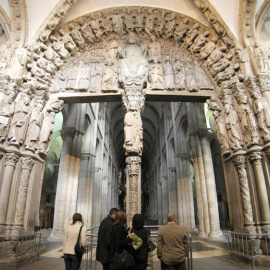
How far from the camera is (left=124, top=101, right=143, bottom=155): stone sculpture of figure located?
6.51m

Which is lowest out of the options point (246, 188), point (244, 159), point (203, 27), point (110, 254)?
point (110, 254)

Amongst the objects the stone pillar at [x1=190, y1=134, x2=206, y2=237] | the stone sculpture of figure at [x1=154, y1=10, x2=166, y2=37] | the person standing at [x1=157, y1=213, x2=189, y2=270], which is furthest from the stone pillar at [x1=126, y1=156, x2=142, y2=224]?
the stone sculpture of figure at [x1=154, y1=10, x2=166, y2=37]

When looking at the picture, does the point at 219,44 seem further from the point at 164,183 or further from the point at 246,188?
the point at 164,183

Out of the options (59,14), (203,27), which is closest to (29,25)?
(59,14)

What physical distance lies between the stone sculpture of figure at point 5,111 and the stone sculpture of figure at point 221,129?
→ 5.81m

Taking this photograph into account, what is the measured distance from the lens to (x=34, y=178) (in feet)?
19.6

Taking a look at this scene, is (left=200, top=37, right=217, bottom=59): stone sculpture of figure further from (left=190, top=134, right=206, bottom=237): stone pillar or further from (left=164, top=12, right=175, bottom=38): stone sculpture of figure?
(left=190, top=134, right=206, bottom=237): stone pillar

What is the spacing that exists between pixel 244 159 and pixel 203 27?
15.6ft

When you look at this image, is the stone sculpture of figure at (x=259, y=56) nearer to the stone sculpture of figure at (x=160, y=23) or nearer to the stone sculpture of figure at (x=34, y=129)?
the stone sculpture of figure at (x=160, y=23)

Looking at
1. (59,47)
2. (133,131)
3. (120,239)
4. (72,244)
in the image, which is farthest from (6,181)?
(59,47)

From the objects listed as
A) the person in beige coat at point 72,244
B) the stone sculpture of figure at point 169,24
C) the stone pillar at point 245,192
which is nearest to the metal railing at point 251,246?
the stone pillar at point 245,192

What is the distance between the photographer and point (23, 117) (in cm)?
595

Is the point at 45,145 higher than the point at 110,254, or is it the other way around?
the point at 45,145

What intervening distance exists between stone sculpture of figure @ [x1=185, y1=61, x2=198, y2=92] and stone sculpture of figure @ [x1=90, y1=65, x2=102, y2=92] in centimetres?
299
